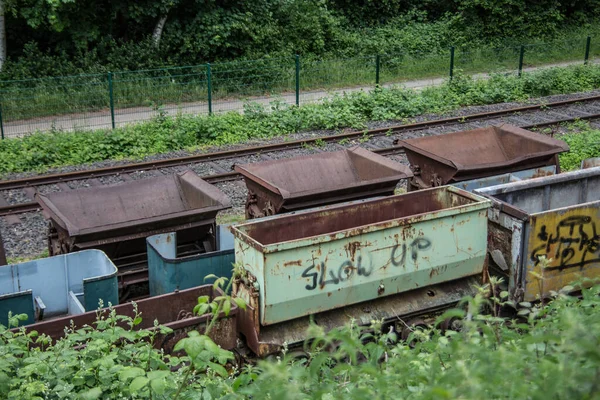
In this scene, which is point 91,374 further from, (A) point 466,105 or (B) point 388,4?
(B) point 388,4

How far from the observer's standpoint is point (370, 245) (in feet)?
27.6

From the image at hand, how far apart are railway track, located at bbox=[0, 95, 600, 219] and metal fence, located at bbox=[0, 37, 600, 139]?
10.8 ft

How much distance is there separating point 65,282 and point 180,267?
1462mm

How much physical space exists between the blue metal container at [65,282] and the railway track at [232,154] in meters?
4.64

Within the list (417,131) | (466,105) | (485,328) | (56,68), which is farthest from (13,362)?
(56,68)

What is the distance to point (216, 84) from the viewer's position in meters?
23.1

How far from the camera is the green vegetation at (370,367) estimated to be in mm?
3709

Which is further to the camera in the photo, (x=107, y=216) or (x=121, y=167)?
(x=121, y=167)

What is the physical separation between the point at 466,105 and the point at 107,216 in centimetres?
1399

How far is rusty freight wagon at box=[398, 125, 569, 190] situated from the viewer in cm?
1154

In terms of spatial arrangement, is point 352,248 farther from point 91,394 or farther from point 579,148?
point 579,148

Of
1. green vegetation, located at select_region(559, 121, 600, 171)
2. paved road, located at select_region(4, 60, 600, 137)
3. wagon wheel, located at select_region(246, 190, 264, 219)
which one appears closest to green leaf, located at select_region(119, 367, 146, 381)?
wagon wheel, located at select_region(246, 190, 264, 219)

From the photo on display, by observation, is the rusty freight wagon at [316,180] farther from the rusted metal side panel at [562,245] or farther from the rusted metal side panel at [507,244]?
the rusted metal side panel at [562,245]

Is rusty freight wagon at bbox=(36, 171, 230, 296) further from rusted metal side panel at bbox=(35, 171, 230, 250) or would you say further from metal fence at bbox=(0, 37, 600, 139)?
metal fence at bbox=(0, 37, 600, 139)
